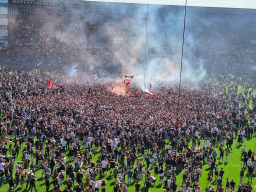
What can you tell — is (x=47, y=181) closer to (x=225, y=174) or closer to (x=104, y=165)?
(x=104, y=165)

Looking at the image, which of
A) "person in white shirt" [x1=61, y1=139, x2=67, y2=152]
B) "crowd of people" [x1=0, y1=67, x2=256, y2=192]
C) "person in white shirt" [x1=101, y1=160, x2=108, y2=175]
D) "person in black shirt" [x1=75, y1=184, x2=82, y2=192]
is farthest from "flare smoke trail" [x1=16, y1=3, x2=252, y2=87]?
"person in black shirt" [x1=75, y1=184, x2=82, y2=192]

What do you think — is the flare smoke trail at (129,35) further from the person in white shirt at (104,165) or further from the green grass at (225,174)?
the person in white shirt at (104,165)

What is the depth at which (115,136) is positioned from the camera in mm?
25359

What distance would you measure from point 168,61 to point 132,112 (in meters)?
38.4

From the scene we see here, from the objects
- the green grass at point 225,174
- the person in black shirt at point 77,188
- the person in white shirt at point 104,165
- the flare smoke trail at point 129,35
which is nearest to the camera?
the person in black shirt at point 77,188

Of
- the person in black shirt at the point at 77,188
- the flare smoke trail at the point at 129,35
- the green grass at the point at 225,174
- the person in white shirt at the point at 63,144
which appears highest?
the flare smoke trail at the point at 129,35

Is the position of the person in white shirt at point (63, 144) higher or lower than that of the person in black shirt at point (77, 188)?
higher

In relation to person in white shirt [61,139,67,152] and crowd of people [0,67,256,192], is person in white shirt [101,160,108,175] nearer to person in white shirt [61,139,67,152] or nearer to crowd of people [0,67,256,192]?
crowd of people [0,67,256,192]

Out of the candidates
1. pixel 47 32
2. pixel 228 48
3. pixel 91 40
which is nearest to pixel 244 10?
pixel 228 48

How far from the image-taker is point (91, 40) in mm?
71125

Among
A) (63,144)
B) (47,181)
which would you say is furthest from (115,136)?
(47,181)

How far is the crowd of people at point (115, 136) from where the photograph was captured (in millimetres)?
18188

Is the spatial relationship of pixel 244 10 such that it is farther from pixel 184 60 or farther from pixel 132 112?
pixel 132 112

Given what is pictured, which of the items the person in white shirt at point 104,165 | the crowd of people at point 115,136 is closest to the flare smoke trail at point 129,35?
the crowd of people at point 115,136
